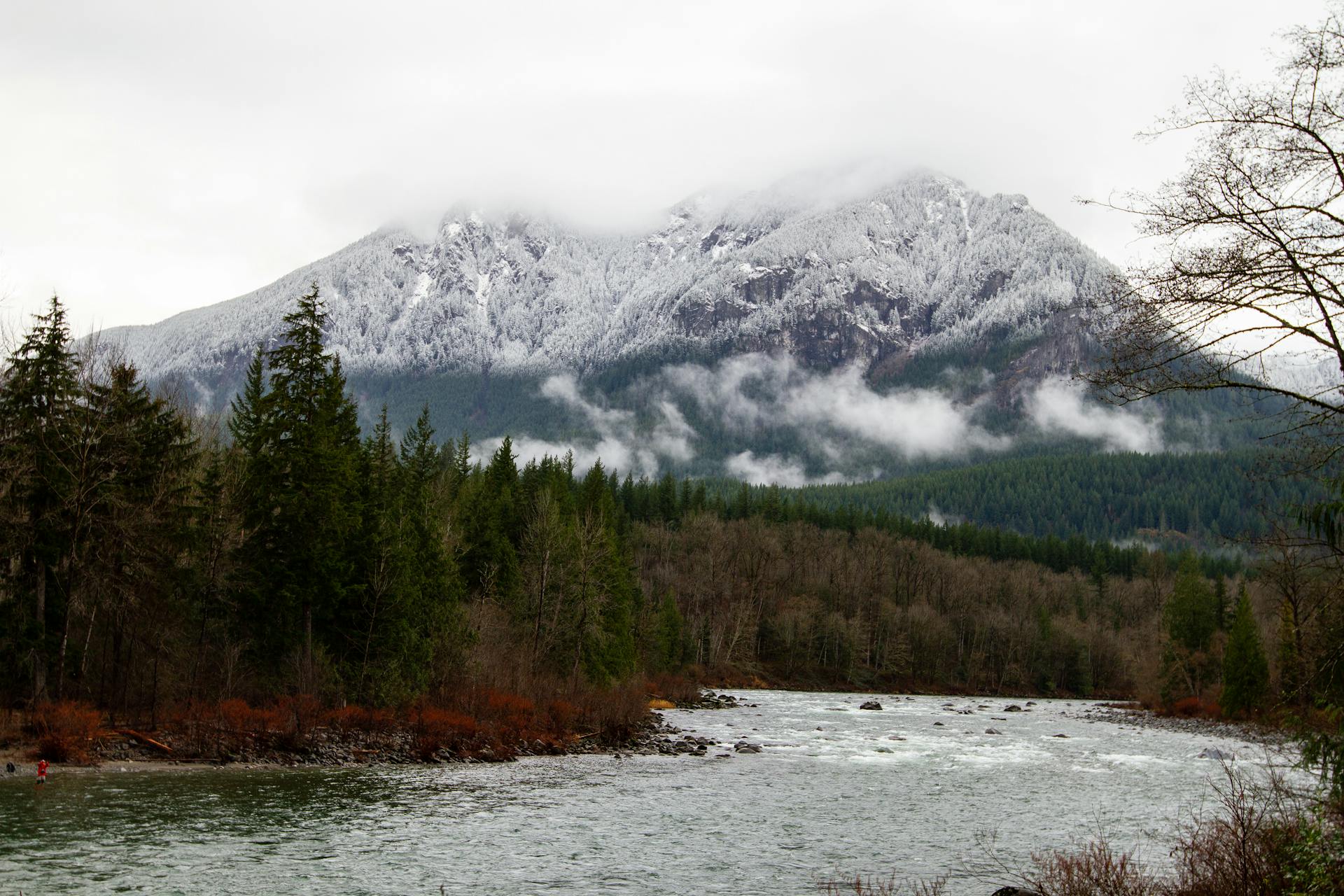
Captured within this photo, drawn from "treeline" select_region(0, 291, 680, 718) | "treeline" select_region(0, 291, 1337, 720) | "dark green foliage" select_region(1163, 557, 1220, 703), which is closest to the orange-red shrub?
"treeline" select_region(0, 291, 680, 718)

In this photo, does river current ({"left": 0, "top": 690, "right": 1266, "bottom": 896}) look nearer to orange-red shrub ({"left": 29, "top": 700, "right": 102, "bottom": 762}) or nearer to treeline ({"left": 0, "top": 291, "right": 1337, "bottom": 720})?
orange-red shrub ({"left": 29, "top": 700, "right": 102, "bottom": 762})

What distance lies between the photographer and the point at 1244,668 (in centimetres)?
7250

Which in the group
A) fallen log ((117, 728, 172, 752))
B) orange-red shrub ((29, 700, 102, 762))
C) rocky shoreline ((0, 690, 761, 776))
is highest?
orange-red shrub ((29, 700, 102, 762))

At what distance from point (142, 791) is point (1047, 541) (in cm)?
18949

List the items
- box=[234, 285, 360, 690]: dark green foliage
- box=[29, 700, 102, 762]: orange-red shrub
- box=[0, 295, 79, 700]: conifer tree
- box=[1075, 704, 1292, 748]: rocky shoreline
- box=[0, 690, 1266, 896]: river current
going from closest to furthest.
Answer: box=[0, 690, 1266, 896]: river current < box=[29, 700, 102, 762]: orange-red shrub < box=[0, 295, 79, 700]: conifer tree < box=[234, 285, 360, 690]: dark green foliage < box=[1075, 704, 1292, 748]: rocky shoreline

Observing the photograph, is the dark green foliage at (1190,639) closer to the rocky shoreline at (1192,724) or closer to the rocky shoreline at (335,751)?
the rocky shoreline at (1192,724)

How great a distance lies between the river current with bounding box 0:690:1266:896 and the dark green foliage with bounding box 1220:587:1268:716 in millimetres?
27971

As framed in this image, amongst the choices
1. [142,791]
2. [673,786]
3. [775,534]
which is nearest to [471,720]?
[673,786]

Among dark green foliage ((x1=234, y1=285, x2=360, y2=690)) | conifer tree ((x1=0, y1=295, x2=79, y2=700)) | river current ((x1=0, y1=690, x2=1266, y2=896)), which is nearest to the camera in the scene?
river current ((x1=0, y1=690, x2=1266, y2=896))

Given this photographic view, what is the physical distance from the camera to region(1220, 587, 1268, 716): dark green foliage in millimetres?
71875

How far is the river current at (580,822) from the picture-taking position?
21.4 m

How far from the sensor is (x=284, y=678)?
4488 cm

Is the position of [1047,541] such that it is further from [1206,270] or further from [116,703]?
[1206,270]

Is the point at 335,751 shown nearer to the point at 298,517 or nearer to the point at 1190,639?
the point at 298,517
